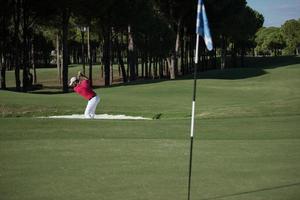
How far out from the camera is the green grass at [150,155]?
28.5ft

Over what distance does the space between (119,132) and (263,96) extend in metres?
19.7

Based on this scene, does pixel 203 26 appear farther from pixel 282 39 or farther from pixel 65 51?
pixel 282 39

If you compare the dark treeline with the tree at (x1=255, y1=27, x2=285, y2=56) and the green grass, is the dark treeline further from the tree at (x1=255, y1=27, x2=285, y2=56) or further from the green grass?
the tree at (x1=255, y1=27, x2=285, y2=56)

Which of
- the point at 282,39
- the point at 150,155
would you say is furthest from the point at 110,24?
the point at 282,39

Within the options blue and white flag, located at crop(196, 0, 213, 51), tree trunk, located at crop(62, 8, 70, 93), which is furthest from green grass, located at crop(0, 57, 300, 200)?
tree trunk, located at crop(62, 8, 70, 93)

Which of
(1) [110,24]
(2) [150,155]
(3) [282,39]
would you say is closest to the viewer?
(2) [150,155]

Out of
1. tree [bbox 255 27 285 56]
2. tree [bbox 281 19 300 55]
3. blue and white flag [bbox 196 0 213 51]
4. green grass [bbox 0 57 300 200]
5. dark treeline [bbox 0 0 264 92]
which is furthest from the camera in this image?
tree [bbox 255 27 285 56]

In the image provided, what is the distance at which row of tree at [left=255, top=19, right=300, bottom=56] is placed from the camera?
430 ft

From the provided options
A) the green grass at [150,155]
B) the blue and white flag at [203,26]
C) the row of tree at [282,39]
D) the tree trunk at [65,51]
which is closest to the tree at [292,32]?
the row of tree at [282,39]

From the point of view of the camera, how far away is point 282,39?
15000cm

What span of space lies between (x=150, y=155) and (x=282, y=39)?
5705 inches

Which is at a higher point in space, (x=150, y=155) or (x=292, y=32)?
(x=292, y=32)

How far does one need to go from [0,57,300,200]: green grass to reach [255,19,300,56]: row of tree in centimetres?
11066

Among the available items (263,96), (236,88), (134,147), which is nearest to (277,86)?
(236,88)
